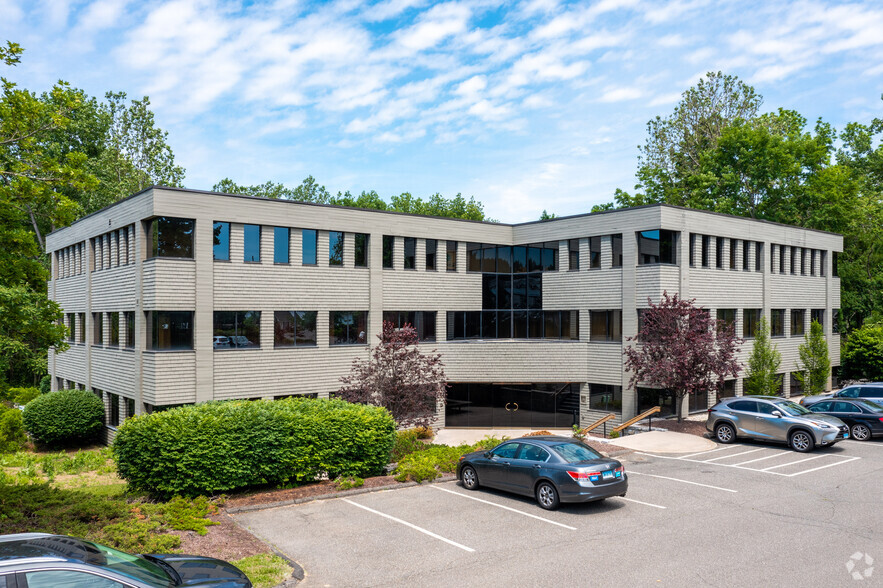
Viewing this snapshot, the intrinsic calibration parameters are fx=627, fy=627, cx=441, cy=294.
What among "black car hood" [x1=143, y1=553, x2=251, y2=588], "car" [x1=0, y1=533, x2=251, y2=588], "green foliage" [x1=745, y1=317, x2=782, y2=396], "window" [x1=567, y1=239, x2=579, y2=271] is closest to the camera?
"car" [x1=0, y1=533, x2=251, y2=588]

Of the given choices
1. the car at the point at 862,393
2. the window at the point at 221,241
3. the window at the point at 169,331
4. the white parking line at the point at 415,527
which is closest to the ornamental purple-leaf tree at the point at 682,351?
the car at the point at 862,393

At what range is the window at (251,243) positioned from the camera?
25219 mm

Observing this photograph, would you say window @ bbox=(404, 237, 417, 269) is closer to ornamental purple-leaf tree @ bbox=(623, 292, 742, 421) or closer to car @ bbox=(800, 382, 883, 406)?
ornamental purple-leaf tree @ bbox=(623, 292, 742, 421)

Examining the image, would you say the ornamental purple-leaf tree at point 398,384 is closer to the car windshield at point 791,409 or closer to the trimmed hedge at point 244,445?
the trimmed hedge at point 244,445

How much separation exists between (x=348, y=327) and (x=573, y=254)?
464 inches

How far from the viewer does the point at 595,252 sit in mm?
30406

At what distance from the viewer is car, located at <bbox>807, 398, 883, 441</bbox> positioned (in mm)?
22172

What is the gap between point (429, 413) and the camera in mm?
22375

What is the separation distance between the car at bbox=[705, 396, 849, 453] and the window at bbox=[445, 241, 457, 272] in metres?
13.9

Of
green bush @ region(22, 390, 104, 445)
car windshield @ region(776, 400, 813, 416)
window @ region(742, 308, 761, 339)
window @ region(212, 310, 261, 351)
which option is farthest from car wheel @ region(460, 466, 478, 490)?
window @ region(742, 308, 761, 339)

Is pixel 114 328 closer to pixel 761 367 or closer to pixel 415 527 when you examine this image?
pixel 415 527

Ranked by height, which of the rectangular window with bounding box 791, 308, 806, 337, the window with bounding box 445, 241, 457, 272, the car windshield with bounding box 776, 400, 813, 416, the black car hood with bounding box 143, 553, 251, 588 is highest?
the window with bounding box 445, 241, 457, 272

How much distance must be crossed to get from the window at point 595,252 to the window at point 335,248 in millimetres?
12055

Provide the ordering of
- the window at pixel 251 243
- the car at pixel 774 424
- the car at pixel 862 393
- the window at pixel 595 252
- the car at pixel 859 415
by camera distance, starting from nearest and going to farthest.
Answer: the car at pixel 774 424 → the car at pixel 859 415 → the window at pixel 251 243 → the car at pixel 862 393 → the window at pixel 595 252
